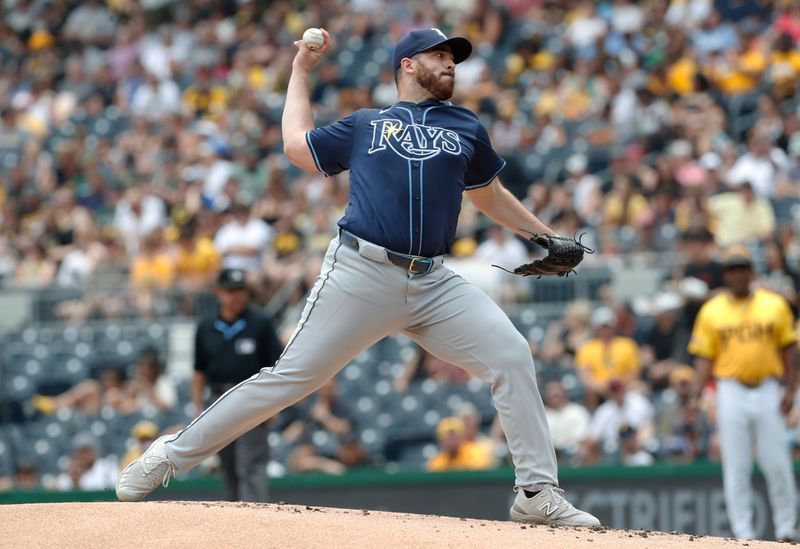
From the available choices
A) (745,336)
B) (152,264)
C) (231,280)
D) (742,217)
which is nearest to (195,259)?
(152,264)

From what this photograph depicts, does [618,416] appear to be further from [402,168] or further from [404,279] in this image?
[402,168]

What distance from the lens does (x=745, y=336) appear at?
9.14 meters

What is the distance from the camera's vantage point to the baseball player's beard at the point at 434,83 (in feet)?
18.4

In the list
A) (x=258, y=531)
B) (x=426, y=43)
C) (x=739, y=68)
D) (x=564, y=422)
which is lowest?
(x=258, y=531)

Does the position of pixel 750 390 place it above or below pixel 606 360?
below

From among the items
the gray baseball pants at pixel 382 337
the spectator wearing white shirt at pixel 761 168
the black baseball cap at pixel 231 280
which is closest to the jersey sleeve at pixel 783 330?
the black baseball cap at pixel 231 280

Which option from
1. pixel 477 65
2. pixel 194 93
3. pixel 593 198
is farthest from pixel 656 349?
pixel 194 93

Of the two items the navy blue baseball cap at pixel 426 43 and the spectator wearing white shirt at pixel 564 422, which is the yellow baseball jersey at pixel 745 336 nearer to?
the spectator wearing white shirt at pixel 564 422

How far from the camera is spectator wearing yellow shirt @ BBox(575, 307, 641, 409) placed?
37.8ft

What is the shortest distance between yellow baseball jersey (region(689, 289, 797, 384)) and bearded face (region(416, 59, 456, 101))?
4.24 metres

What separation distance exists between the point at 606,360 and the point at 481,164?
20.5ft

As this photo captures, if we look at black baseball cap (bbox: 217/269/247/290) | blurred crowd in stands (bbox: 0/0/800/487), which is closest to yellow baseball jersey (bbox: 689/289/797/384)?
blurred crowd in stands (bbox: 0/0/800/487)

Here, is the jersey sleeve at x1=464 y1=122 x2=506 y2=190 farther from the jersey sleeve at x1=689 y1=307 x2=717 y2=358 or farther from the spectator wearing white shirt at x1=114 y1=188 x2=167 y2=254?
the spectator wearing white shirt at x1=114 y1=188 x2=167 y2=254

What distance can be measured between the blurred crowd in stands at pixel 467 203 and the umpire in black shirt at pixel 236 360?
7.02 feet
